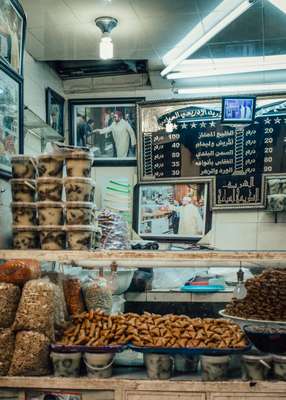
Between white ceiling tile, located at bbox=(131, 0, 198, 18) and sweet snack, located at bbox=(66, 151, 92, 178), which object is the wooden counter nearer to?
sweet snack, located at bbox=(66, 151, 92, 178)

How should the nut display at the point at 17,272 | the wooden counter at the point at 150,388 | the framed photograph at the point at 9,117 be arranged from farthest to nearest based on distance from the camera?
the framed photograph at the point at 9,117 < the nut display at the point at 17,272 < the wooden counter at the point at 150,388

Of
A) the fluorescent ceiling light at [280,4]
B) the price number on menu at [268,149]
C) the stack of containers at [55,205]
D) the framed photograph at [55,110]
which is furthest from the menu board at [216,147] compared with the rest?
the stack of containers at [55,205]

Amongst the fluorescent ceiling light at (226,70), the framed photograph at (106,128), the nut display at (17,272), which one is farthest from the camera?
the framed photograph at (106,128)

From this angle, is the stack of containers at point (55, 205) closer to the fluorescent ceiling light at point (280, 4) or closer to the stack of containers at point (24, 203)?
the stack of containers at point (24, 203)

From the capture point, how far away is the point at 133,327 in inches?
74.9

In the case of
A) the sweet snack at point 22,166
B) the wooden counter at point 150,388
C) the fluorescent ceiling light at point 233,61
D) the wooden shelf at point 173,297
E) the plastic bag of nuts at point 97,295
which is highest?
the fluorescent ceiling light at point 233,61

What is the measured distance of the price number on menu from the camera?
431 centimetres

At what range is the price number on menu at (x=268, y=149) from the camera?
14.1 feet

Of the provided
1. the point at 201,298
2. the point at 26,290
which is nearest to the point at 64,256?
the point at 26,290

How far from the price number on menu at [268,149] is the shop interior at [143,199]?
17 millimetres

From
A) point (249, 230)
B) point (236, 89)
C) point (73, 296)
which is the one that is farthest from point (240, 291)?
point (236, 89)

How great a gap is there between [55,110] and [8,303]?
3.04m

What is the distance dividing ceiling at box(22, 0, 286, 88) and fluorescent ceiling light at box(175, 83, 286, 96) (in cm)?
42

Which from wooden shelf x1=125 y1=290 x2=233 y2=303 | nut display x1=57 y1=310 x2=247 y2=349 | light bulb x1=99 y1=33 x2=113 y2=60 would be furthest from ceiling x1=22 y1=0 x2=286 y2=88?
nut display x1=57 y1=310 x2=247 y2=349
